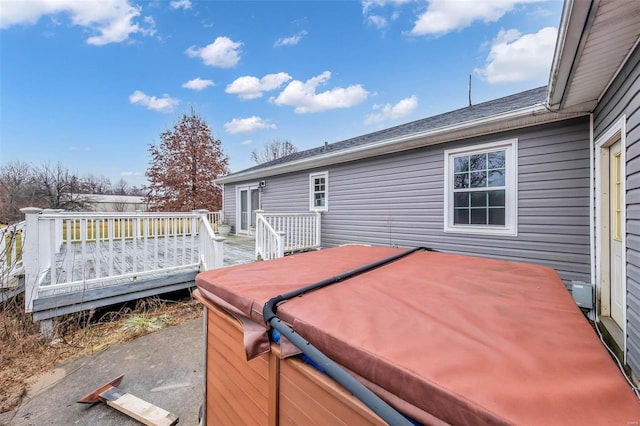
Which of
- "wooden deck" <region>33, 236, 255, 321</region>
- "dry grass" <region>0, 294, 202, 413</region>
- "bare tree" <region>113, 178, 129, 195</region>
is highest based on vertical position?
"bare tree" <region>113, 178, 129, 195</region>

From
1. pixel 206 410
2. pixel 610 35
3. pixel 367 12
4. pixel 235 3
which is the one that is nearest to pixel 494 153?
pixel 610 35

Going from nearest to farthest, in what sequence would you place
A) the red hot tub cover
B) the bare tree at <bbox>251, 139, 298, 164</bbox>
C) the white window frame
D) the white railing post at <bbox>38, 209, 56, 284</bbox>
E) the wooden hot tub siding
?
the red hot tub cover < the wooden hot tub siding < the white railing post at <bbox>38, 209, 56, 284</bbox> < the white window frame < the bare tree at <bbox>251, 139, 298, 164</bbox>

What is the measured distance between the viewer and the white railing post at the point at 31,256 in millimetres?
3340

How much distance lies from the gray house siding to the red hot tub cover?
3.97 feet

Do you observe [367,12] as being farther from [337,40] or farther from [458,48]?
[458,48]

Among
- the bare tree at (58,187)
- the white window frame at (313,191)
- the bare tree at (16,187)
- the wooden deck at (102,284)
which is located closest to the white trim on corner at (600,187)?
the white window frame at (313,191)

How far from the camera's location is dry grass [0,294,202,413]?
2.95 m

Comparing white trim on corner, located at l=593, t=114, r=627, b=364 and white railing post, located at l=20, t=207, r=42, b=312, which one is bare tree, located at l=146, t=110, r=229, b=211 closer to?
white railing post, located at l=20, t=207, r=42, b=312

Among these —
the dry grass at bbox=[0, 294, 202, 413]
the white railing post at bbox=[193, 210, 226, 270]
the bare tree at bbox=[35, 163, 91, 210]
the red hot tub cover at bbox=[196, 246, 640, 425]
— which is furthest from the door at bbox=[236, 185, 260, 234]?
the bare tree at bbox=[35, 163, 91, 210]

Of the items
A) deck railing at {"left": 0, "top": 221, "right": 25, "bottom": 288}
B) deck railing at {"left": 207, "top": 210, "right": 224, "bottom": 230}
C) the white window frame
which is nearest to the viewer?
deck railing at {"left": 0, "top": 221, "right": 25, "bottom": 288}

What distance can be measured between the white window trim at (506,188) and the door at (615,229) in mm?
1105

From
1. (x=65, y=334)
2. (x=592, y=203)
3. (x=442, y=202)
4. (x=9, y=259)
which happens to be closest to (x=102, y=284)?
(x=65, y=334)

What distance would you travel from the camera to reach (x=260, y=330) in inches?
51.4

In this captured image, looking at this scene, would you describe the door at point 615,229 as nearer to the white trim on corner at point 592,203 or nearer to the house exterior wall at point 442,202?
the white trim on corner at point 592,203
